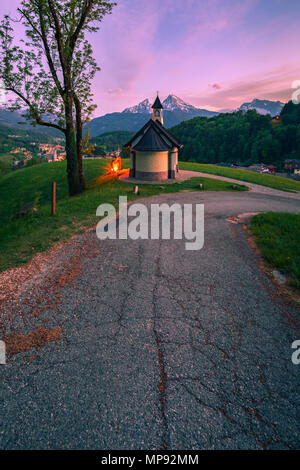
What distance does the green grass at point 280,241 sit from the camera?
7.33 meters

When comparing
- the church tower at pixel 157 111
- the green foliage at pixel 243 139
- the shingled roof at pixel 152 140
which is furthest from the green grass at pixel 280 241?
the green foliage at pixel 243 139

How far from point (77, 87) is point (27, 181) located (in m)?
19.5

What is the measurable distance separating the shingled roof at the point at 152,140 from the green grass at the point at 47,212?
15.1ft

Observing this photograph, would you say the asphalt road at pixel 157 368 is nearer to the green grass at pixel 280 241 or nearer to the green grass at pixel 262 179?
the green grass at pixel 280 241

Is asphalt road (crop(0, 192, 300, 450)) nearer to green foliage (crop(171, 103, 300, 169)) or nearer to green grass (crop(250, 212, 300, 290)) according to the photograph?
green grass (crop(250, 212, 300, 290))

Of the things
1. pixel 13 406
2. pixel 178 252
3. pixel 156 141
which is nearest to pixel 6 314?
pixel 13 406

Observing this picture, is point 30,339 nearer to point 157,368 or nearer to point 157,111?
point 157,368

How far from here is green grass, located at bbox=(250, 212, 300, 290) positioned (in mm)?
7333

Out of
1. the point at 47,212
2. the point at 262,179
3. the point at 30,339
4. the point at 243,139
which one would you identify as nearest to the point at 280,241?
the point at 30,339

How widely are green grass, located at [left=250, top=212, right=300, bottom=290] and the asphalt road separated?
0.92 m

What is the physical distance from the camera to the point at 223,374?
386 cm

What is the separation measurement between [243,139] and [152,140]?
115 m

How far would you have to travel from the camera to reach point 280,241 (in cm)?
917

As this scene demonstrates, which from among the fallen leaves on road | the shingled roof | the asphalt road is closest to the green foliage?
the shingled roof
